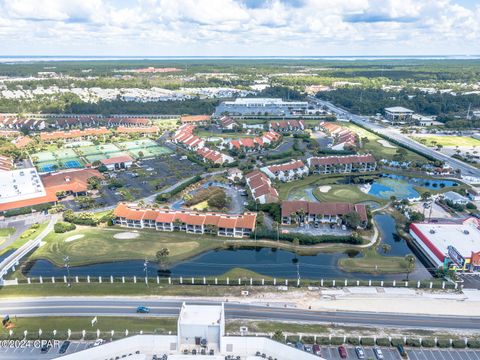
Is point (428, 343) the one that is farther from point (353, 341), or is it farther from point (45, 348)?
point (45, 348)

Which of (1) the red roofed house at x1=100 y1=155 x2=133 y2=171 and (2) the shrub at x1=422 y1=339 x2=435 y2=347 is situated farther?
(1) the red roofed house at x1=100 y1=155 x2=133 y2=171

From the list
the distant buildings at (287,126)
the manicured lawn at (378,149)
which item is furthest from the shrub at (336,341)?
the distant buildings at (287,126)

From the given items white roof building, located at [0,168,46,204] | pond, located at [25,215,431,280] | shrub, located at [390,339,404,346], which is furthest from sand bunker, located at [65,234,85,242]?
shrub, located at [390,339,404,346]

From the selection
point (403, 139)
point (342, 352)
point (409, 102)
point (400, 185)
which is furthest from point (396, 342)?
point (409, 102)

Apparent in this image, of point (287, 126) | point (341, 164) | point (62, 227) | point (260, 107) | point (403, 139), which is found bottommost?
point (62, 227)

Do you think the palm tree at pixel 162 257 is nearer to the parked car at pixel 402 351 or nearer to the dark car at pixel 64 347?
the dark car at pixel 64 347

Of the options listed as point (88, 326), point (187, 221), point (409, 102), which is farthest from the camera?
point (409, 102)

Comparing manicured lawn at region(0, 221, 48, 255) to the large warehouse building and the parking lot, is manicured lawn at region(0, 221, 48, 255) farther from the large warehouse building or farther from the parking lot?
the large warehouse building
